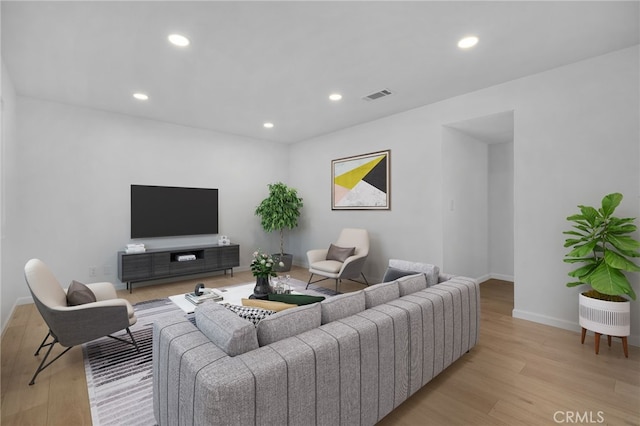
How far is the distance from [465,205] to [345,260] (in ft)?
6.77

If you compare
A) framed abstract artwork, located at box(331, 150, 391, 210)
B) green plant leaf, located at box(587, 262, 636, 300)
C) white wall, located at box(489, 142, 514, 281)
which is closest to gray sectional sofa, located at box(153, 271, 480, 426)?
green plant leaf, located at box(587, 262, 636, 300)

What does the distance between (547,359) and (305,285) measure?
318cm

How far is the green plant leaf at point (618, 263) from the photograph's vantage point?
2.42m

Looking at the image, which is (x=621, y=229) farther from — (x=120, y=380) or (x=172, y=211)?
(x=172, y=211)

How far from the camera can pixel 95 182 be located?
447 centimetres

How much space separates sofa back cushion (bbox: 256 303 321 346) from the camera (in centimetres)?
149

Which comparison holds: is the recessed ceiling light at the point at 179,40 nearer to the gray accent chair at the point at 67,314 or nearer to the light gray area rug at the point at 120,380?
the gray accent chair at the point at 67,314

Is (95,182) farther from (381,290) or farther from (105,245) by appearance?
(381,290)

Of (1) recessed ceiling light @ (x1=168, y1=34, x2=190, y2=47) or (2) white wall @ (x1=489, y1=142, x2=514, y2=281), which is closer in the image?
(1) recessed ceiling light @ (x1=168, y1=34, x2=190, y2=47)

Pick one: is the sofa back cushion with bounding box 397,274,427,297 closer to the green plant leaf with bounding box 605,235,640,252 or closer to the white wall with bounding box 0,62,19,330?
the green plant leaf with bounding box 605,235,640,252

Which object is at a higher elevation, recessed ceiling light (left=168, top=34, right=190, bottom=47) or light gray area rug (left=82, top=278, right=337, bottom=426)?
recessed ceiling light (left=168, top=34, right=190, bottom=47)

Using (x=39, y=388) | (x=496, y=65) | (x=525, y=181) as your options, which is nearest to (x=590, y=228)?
(x=525, y=181)

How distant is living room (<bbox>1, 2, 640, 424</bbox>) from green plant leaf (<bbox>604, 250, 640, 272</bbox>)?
1.62 feet

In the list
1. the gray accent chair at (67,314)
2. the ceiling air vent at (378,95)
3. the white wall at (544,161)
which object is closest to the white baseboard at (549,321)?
the white wall at (544,161)
